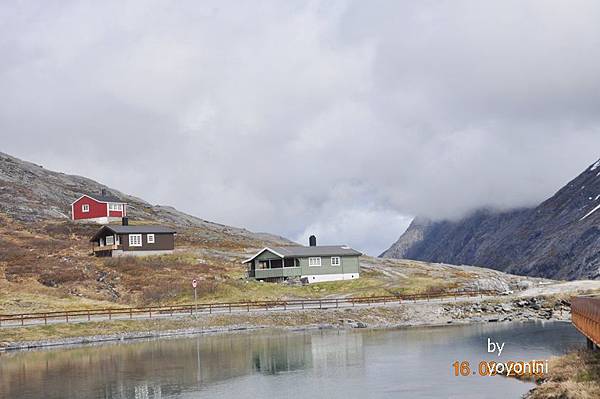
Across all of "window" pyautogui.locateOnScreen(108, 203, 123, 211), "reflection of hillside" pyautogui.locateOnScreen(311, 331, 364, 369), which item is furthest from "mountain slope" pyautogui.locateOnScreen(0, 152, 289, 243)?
"reflection of hillside" pyautogui.locateOnScreen(311, 331, 364, 369)

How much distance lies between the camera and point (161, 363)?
53.3 meters

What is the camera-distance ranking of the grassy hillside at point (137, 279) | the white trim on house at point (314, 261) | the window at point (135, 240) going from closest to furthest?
the grassy hillside at point (137, 279) → the white trim on house at point (314, 261) → the window at point (135, 240)

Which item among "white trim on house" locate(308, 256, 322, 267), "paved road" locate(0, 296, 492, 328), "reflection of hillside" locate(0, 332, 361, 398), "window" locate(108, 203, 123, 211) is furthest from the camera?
"window" locate(108, 203, 123, 211)

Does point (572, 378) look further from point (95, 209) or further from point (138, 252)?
point (95, 209)

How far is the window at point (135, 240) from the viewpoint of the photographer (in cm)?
12062

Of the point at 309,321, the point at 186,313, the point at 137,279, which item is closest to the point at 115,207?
the point at 137,279

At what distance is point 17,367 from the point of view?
53.4 metres

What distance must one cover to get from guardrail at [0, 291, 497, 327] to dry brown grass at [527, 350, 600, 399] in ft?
147

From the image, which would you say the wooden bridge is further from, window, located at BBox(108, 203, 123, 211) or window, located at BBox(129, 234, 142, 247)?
window, located at BBox(108, 203, 123, 211)

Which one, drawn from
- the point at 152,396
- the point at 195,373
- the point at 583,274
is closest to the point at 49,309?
the point at 195,373

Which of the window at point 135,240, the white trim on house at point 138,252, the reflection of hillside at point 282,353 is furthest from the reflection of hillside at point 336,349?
the window at point 135,240

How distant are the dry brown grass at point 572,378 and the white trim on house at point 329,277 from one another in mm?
67891

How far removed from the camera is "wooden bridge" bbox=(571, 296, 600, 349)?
37944 mm

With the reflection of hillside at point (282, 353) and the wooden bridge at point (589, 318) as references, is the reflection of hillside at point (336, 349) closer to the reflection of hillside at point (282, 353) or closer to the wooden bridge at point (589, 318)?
the reflection of hillside at point (282, 353)
